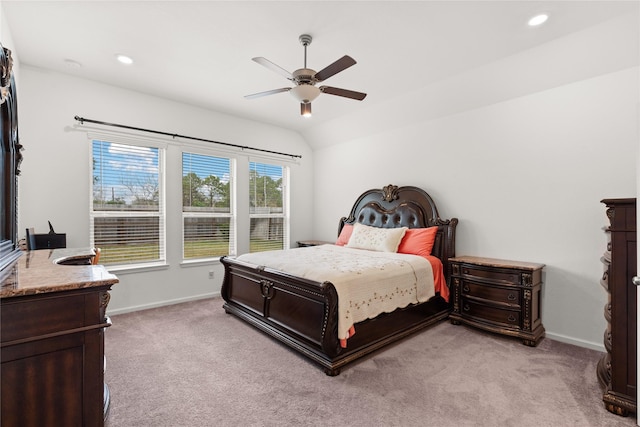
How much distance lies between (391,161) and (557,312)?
109 inches

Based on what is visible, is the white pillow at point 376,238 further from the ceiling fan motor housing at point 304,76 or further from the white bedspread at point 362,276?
the ceiling fan motor housing at point 304,76

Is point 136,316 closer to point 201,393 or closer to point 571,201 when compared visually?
point 201,393

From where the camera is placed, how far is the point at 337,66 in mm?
2361

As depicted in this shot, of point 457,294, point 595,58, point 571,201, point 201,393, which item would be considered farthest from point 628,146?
point 201,393

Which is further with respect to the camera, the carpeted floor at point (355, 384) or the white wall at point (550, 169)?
the white wall at point (550, 169)

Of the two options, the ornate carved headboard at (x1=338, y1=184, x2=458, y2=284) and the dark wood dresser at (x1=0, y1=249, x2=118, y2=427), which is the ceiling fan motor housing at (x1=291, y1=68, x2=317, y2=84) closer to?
the dark wood dresser at (x1=0, y1=249, x2=118, y2=427)

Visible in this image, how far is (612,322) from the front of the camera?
2.02 metres

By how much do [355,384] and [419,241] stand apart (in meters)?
2.16

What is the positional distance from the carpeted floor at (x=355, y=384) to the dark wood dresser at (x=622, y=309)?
14 centimetres

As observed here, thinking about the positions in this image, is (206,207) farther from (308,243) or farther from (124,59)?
(124,59)

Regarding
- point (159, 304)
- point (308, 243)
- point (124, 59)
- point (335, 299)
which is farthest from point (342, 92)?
point (159, 304)

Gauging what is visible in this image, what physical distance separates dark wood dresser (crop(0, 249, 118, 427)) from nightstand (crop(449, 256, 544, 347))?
11.0 ft

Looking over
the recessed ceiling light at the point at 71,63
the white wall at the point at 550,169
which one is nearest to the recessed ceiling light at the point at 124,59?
the recessed ceiling light at the point at 71,63

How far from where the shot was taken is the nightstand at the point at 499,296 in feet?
9.93
